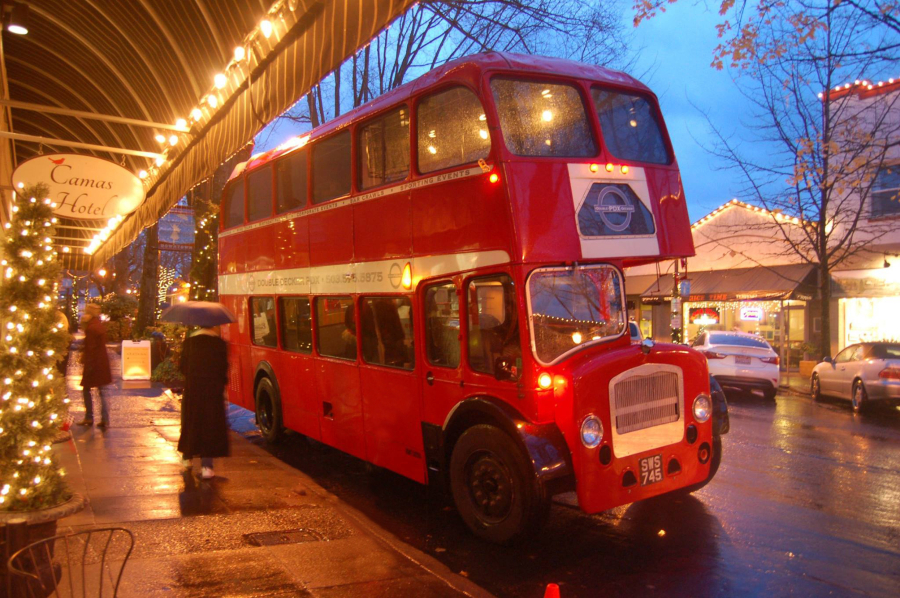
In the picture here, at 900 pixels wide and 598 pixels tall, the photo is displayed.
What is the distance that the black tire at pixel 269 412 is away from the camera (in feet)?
34.7

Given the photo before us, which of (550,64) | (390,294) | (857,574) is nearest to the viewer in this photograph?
(857,574)

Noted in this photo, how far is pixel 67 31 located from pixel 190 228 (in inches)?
441

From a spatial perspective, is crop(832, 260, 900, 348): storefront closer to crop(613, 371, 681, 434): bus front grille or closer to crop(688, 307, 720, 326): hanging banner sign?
crop(688, 307, 720, 326): hanging banner sign

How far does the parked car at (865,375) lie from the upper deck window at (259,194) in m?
12.4

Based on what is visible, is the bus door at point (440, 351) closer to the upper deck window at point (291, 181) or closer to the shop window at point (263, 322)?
the upper deck window at point (291, 181)

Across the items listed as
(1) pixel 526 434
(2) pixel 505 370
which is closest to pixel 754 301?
(2) pixel 505 370

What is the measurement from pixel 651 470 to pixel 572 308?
1584mm

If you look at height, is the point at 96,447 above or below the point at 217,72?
below

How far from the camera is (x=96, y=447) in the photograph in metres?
9.30

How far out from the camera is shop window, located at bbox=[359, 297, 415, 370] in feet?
24.7

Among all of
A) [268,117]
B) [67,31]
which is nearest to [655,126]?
[268,117]

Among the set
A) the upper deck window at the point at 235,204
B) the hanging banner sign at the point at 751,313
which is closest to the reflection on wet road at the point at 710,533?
the upper deck window at the point at 235,204

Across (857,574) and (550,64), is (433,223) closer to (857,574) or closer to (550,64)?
(550,64)

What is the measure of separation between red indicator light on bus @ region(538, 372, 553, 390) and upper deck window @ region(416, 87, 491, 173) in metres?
2.00
